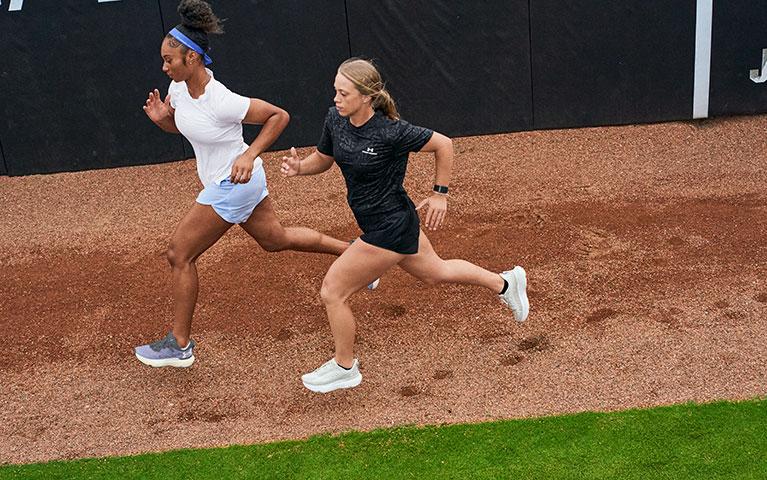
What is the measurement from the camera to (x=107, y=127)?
9812 mm

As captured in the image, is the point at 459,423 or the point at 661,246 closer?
the point at 459,423

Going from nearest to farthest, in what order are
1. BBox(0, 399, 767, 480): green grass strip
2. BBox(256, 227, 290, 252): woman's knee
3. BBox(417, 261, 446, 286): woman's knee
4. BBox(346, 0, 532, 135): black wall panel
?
BBox(0, 399, 767, 480): green grass strip, BBox(417, 261, 446, 286): woman's knee, BBox(256, 227, 290, 252): woman's knee, BBox(346, 0, 532, 135): black wall panel

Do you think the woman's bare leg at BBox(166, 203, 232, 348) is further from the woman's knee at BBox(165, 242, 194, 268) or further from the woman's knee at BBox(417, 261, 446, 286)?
the woman's knee at BBox(417, 261, 446, 286)

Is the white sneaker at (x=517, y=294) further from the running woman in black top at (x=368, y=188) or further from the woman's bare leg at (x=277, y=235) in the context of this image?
the woman's bare leg at (x=277, y=235)

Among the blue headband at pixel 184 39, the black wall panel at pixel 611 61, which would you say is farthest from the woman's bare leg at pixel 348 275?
the black wall panel at pixel 611 61

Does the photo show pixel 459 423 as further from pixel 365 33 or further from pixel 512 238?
pixel 365 33

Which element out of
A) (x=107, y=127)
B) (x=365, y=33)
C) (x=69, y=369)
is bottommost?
(x=69, y=369)

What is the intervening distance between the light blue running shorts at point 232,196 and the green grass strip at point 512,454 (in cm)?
141

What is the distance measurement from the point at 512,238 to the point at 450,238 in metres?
0.51

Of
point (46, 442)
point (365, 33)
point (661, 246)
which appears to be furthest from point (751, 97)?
point (46, 442)

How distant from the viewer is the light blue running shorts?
584cm

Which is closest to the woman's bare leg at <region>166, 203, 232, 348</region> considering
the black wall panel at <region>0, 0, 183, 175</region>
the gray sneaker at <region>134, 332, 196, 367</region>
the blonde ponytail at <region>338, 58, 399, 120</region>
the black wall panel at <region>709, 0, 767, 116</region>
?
the gray sneaker at <region>134, 332, 196, 367</region>

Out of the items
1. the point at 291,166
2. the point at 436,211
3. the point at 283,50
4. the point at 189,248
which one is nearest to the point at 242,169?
the point at 291,166

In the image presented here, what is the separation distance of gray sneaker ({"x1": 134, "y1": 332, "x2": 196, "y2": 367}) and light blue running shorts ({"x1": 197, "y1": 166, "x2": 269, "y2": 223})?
91 centimetres
